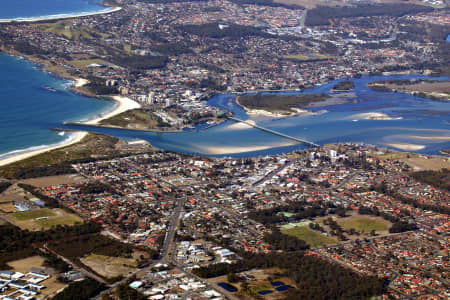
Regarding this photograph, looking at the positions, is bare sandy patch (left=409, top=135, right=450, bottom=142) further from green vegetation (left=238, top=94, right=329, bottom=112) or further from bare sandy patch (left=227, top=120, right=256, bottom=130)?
bare sandy patch (left=227, top=120, right=256, bottom=130)

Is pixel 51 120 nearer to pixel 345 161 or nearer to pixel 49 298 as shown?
pixel 345 161

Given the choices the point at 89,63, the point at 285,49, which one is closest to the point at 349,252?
the point at 89,63

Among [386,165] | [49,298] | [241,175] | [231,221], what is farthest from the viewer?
[386,165]

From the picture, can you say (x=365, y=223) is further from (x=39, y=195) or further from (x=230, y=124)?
(x=230, y=124)

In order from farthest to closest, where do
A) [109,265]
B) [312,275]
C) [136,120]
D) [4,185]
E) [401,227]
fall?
1. [136,120]
2. [4,185]
3. [401,227]
4. [109,265]
5. [312,275]

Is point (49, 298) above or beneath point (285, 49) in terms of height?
beneath

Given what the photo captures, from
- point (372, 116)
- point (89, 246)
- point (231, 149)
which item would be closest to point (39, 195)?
point (89, 246)
